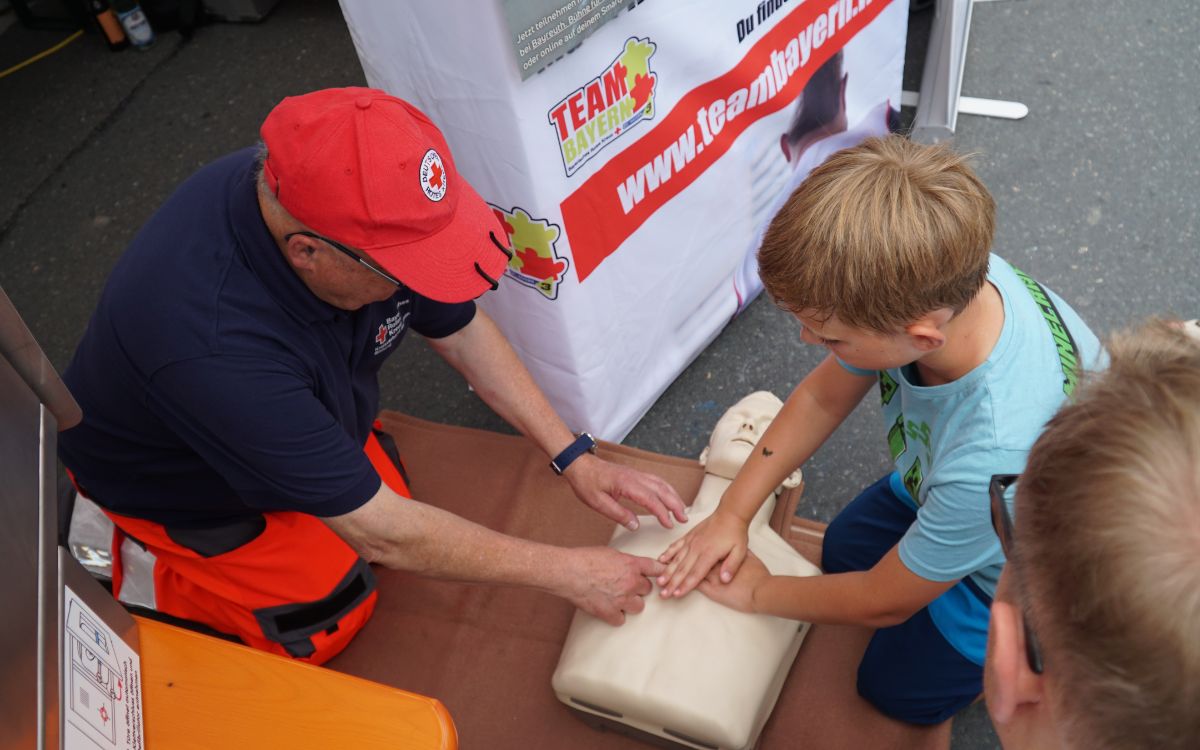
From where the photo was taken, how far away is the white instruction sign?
31.0 inches

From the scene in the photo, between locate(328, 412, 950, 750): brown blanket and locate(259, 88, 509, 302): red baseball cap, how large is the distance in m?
0.85

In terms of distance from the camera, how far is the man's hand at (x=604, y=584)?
59.0 inches

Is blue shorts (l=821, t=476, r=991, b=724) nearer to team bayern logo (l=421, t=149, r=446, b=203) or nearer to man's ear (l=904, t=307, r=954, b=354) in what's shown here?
man's ear (l=904, t=307, r=954, b=354)

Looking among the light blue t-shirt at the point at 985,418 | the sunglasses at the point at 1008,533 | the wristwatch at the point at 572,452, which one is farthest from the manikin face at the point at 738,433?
the sunglasses at the point at 1008,533

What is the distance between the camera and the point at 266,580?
Result: 66.8 inches

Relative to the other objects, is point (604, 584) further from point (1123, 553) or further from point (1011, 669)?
point (1123, 553)

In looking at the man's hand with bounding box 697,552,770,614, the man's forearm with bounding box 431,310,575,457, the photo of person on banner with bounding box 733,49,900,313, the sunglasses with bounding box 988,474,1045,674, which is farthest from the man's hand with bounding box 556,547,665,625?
the photo of person on banner with bounding box 733,49,900,313

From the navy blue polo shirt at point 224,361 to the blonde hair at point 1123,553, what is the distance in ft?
3.04

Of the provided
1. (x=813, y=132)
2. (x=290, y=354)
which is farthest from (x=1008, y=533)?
(x=813, y=132)

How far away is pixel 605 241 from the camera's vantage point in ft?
5.97

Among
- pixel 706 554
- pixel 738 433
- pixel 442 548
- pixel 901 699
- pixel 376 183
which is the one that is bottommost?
pixel 901 699

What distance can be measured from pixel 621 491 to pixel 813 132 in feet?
3.68

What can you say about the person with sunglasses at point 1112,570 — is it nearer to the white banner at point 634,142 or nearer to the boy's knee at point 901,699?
the boy's knee at point 901,699

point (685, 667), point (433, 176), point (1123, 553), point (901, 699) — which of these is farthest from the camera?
point (901, 699)
